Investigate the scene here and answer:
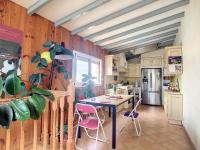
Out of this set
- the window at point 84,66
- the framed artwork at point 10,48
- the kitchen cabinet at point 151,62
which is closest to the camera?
the framed artwork at point 10,48

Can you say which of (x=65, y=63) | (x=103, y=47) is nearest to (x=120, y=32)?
(x=103, y=47)

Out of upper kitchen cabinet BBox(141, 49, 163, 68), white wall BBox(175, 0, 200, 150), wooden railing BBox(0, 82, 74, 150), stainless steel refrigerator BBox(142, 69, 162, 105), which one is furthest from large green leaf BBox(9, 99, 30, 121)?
upper kitchen cabinet BBox(141, 49, 163, 68)

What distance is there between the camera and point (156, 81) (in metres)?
7.44

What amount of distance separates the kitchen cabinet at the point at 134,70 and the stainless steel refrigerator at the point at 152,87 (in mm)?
560

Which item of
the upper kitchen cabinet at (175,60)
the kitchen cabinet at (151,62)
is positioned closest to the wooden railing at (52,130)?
the upper kitchen cabinet at (175,60)

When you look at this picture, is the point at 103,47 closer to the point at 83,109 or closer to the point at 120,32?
the point at 120,32

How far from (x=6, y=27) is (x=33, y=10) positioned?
0.54 metres

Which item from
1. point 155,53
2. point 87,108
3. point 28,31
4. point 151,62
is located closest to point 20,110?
point 87,108

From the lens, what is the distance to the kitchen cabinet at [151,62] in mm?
7541

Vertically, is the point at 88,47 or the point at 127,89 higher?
the point at 88,47

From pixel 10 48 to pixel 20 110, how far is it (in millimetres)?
1790

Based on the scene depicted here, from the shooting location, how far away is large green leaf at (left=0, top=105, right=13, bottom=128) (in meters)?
0.99

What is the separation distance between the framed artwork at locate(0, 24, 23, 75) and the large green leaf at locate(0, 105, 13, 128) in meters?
1.57

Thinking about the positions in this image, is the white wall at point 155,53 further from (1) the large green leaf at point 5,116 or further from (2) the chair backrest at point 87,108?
(1) the large green leaf at point 5,116
